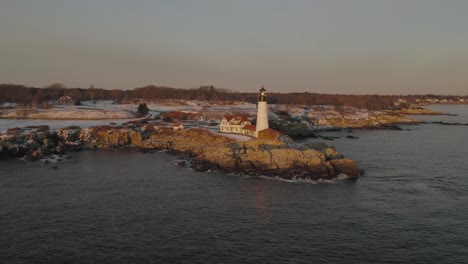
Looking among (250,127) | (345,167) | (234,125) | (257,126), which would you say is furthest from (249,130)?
(345,167)

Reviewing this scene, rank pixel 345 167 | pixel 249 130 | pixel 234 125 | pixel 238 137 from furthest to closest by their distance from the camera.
A: 1. pixel 234 125
2. pixel 249 130
3. pixel 238 137
4. pixel 345 167

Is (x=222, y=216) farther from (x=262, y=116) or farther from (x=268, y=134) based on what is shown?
(x=262, y=116)

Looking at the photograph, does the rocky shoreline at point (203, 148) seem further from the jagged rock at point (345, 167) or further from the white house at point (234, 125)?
the white house at point (234, 125)

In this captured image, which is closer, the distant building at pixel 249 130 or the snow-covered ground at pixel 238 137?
the snow-covered ground at pixel 238 137

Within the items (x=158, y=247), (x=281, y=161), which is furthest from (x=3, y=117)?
(x=158, y=247)

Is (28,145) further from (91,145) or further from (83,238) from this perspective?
(83,238)

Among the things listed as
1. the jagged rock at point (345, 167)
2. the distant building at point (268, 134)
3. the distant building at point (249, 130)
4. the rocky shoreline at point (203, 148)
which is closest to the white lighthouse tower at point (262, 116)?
the distant building at point (268, 134)
